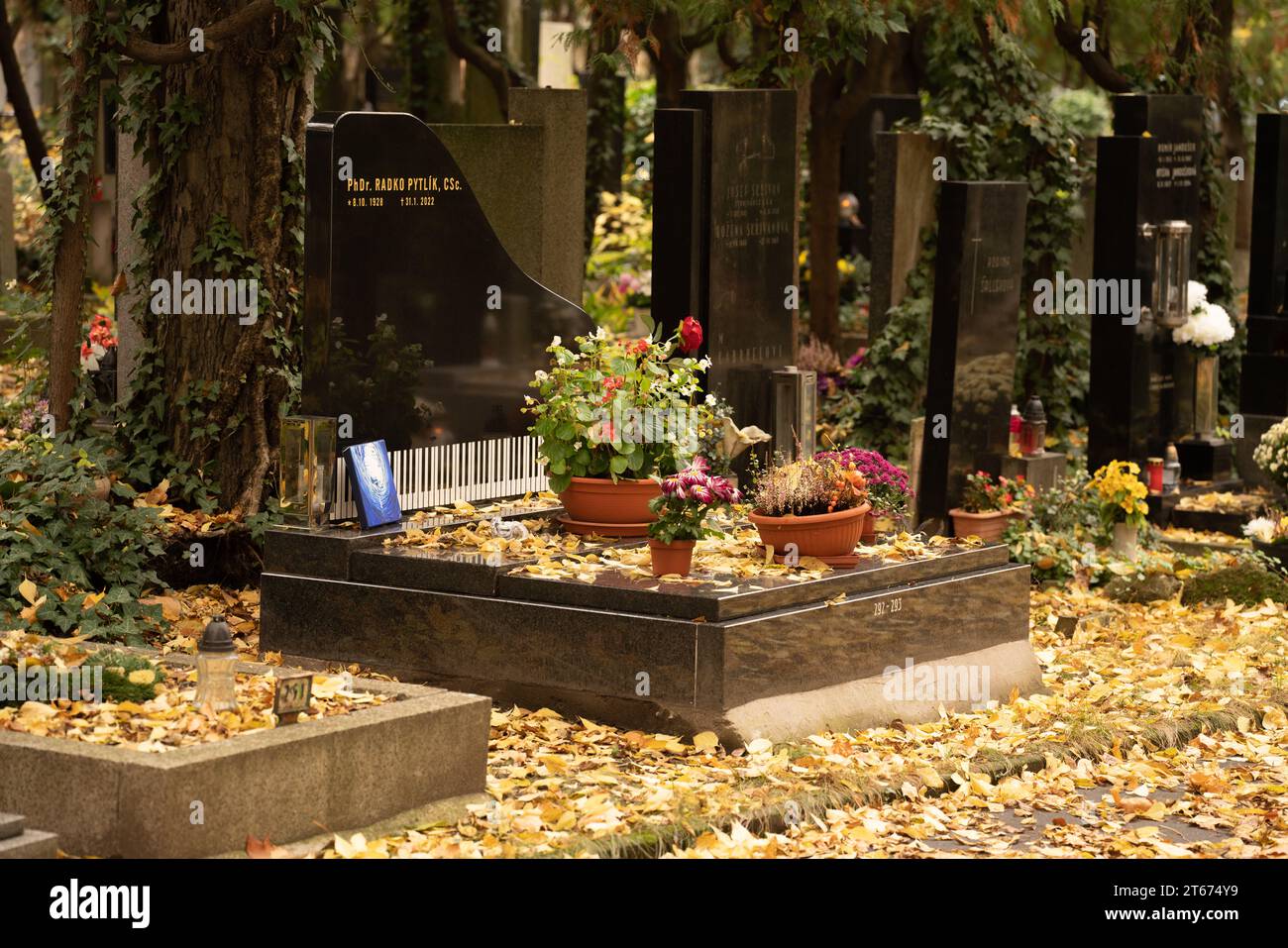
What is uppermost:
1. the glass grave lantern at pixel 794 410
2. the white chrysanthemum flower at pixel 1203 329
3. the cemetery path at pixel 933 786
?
the white chrysanthemum flower at pixel 1203 329

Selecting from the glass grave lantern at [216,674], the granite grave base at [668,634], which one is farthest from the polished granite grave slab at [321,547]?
the glass grave lantern at [216,674]

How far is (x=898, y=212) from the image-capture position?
1712 centimetres

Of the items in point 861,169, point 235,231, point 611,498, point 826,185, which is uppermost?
point 861,169

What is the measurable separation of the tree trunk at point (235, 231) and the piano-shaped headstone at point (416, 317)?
1.88 m

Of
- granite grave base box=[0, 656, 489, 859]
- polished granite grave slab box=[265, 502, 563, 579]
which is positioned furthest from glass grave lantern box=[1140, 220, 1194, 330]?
granite grave base box=[0, 656, 489, 859]

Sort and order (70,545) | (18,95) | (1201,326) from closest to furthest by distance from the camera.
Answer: (70,545) → (1201,326) → (18,95)

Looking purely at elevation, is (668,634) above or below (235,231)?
below

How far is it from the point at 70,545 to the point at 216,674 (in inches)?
123

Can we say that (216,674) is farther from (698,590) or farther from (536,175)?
(536,175)

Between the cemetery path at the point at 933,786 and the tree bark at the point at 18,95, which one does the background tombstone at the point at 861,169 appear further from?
the cemetery path at the point at 933,786

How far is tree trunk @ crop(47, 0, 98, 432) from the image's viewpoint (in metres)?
11.6

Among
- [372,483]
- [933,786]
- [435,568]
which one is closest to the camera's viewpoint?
[933,786]

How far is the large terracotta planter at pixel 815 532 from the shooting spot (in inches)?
354

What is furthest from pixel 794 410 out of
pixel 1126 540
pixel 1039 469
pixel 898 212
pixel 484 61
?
pixel 484 61
